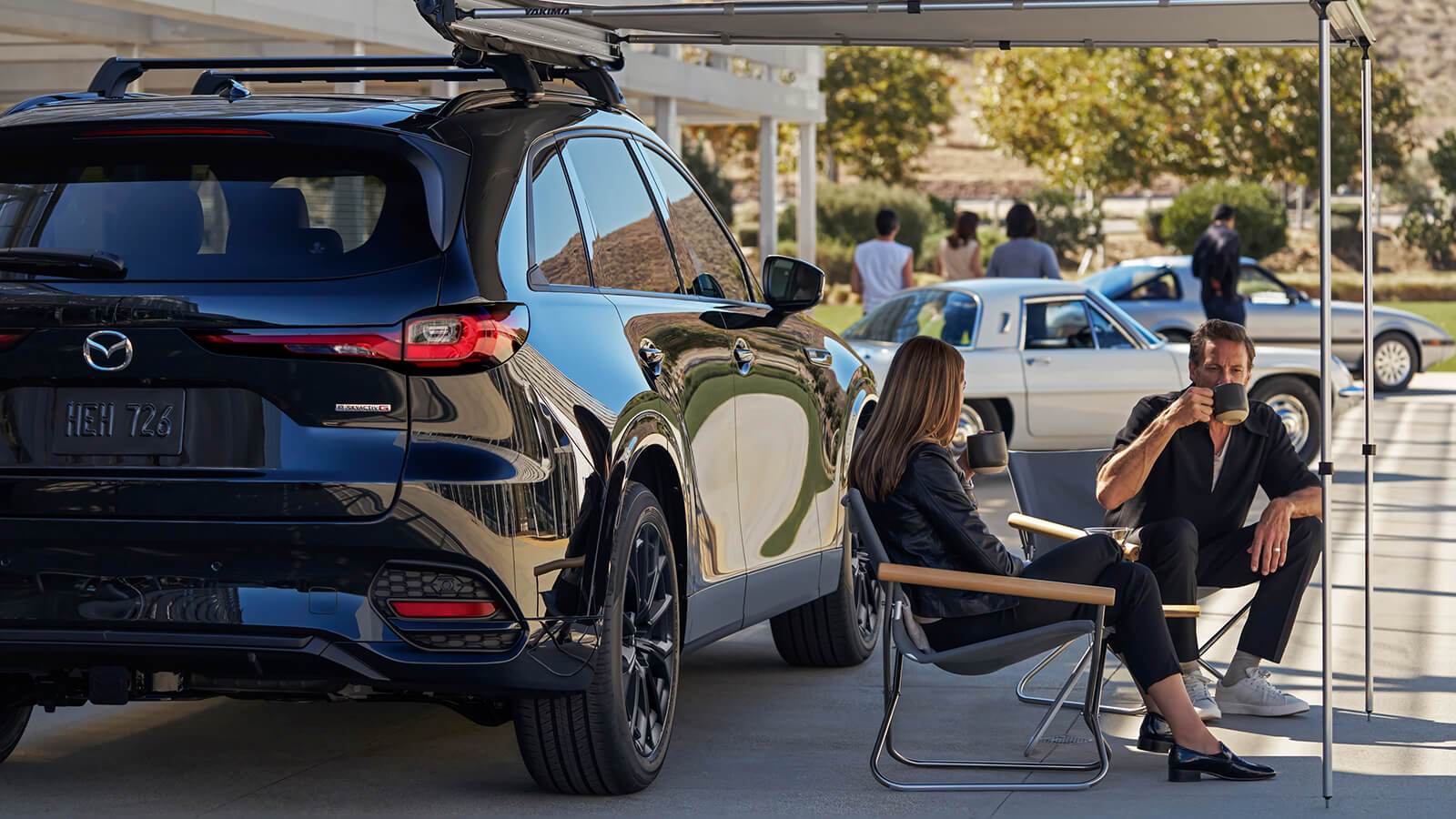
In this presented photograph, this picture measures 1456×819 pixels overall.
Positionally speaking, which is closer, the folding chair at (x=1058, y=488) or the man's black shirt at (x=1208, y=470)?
the man's black shirt at (x=1208, y=470)

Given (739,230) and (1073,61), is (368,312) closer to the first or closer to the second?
(1073,61)

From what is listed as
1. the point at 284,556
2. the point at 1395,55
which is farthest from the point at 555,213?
the point at 1395,55

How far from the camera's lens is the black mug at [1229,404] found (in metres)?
6.09

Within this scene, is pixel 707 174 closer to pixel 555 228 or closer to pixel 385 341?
pixel 555 228

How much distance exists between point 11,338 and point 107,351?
251mm

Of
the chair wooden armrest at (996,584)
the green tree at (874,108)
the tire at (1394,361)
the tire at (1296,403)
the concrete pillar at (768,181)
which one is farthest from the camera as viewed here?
the green tree at (874,108)

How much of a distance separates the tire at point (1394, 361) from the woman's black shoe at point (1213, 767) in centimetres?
1720

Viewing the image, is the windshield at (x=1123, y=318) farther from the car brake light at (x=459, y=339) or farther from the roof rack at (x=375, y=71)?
the car brake light at (x=459, y=339)

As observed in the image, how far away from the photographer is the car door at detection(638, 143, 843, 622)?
6137 mm

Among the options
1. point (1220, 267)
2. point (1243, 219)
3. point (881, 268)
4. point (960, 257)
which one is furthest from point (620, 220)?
point (1243, 219)

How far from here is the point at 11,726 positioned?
5.77 meters

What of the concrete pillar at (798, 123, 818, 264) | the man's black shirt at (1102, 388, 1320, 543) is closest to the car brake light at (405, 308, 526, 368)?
the man's black shirt at (1102, 388, 1320, 543)

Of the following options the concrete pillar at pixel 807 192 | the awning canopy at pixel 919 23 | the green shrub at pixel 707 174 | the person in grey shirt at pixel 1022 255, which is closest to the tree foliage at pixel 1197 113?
the green shrub at pixel 707 174

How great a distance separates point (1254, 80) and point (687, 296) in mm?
46566
